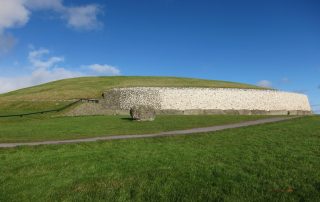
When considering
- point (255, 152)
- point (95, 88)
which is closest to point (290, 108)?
point (95, 88)

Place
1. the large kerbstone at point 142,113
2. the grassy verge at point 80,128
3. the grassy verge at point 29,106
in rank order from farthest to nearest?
the grassy verge at point 29,106 < the large kerbstone at point 142,113 < the grassy verge at point 80,128

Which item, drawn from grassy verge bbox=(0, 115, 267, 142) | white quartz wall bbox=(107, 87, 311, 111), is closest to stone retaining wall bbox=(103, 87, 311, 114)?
white quartz wall bbox=(107, 87, 311, 111)

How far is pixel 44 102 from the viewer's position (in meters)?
50.2

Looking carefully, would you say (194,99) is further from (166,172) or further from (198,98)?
(166,172)

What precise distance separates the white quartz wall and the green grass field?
35.1 m

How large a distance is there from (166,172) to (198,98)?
4158cm

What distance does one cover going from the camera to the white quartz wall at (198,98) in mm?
50812

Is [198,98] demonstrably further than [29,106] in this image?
Yes

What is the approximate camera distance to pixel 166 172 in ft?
33.5

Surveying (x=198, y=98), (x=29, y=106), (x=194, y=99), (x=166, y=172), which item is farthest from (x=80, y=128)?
(x=198, y=98)

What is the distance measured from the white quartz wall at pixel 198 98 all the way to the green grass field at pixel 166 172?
35.1 meters

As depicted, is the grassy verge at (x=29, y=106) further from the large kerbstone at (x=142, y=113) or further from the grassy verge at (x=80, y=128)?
the large kerbstone at (x=142, y=113)

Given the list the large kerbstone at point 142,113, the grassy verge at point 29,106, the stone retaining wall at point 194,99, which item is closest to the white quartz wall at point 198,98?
the stone retaining wall at point 194,99

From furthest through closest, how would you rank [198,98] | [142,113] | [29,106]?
[198,98], [29,106], [142,113]
